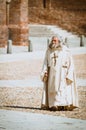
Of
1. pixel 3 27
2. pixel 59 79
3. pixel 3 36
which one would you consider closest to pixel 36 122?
pixel 59 79

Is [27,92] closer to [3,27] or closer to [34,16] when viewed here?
[3,27]

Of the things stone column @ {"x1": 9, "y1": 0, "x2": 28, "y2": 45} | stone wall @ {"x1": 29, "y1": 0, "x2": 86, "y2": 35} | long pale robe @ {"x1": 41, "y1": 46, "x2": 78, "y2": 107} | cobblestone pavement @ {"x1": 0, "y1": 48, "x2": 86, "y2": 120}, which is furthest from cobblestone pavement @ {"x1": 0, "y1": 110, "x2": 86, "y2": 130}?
stone wall @ {"x1": 29, "y1": 0, "x2": 86, "y2": 35}

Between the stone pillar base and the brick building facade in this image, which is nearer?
the stone pillar base

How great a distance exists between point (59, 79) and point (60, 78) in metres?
0.02

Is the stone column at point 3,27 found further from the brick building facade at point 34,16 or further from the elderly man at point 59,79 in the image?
the elderly man at point 59,79

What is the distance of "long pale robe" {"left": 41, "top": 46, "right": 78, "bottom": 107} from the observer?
570cm

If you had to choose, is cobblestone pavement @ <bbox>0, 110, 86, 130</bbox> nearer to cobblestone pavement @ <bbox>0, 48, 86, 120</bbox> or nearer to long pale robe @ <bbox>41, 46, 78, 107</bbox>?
cobblestone pavement @ <bbox>0, 48, 86, 120</bbox>

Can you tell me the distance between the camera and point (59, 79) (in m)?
5.73

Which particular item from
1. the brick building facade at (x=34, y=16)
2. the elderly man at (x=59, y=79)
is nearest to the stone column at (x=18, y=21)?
the brick building facade at (x=34, y=16)

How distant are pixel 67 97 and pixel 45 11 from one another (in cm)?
770

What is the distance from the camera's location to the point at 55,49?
5734mm

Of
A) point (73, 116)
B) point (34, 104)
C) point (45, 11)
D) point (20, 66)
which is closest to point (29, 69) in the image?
point (20, 66)

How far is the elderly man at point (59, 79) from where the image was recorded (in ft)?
18.7

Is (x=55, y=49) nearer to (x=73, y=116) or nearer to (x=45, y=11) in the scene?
(x=73, y=116)
